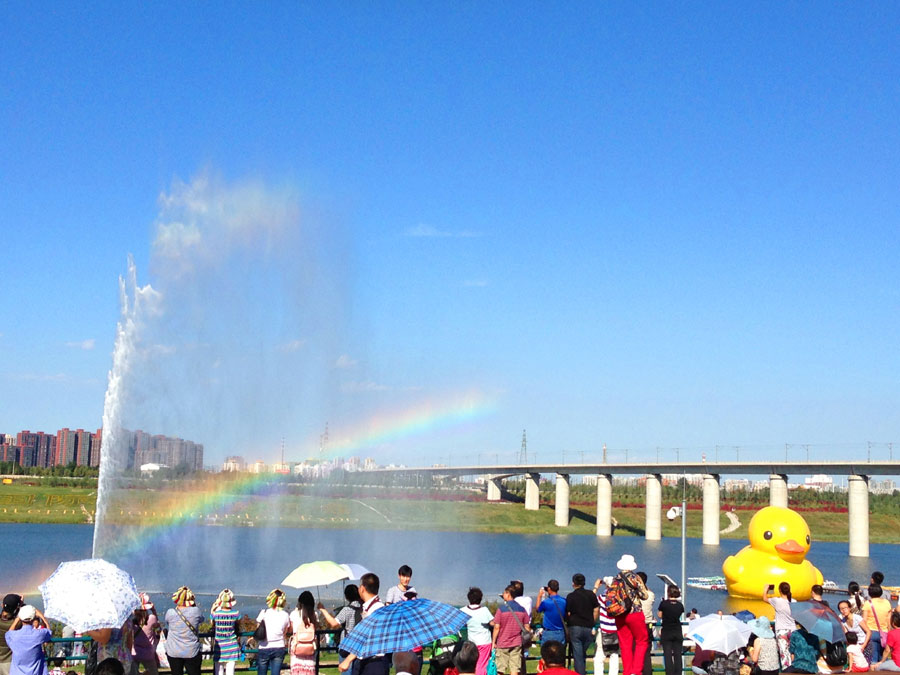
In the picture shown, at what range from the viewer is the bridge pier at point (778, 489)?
11762cm

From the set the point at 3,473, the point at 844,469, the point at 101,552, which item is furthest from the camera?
the point at 3,473

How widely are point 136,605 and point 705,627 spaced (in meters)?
9.69

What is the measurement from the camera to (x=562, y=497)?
16025 cm

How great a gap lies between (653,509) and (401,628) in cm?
13819

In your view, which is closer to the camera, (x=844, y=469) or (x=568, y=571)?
(x=568, y=571)

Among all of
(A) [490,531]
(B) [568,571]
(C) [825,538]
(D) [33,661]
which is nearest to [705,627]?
(D) [33,661]

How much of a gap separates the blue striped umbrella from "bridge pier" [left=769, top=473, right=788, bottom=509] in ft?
372

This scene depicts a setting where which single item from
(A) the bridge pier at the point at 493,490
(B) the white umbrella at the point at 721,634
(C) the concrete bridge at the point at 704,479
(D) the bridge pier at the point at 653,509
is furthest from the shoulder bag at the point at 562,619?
(A) the bridge pier at the point at 493,490

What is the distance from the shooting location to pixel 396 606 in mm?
12250

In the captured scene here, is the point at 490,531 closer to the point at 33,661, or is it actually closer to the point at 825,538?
the point at 825,538

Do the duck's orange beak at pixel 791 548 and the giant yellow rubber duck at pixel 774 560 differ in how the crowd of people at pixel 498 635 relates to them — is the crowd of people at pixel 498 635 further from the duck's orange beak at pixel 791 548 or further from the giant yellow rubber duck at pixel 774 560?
the giant yellow rubber duck at pixel 774 560

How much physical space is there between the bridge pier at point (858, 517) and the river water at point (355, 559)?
199 centimetres

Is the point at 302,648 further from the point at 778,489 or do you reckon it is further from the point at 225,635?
the point at 778,489

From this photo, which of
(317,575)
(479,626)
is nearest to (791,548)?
(317,575)
